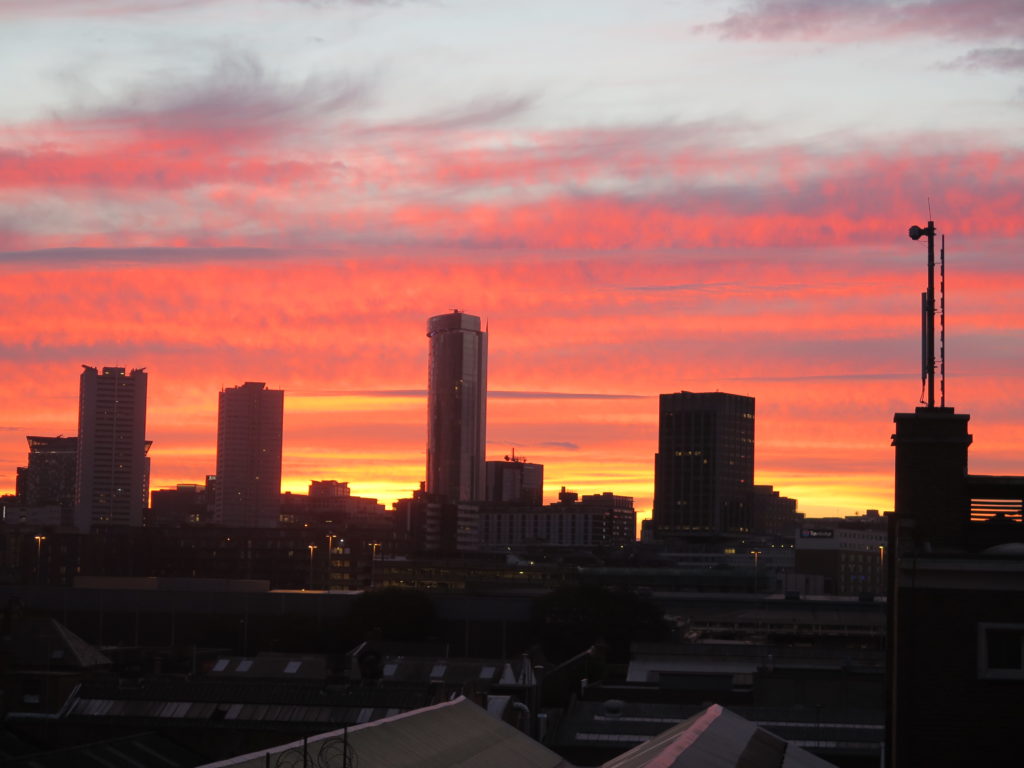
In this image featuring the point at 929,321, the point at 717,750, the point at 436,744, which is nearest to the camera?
the point at 929,321

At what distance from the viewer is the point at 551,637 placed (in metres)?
152

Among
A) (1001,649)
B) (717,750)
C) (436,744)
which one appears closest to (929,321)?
(1001,649)

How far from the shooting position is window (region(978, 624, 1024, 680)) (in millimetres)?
23422

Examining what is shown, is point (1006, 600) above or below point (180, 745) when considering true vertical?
above

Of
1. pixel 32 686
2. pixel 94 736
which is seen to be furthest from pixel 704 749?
pixel 32 686

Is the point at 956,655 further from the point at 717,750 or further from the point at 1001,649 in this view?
the point at 717,750

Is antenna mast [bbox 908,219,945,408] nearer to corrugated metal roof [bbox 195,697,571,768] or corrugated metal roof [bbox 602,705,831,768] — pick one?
corrugated metal roof [bbox 602,705,831,768]

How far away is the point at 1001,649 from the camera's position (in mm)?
23578

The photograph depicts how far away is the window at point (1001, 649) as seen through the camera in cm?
2342

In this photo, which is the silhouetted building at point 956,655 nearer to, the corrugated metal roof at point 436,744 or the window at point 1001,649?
the window at point 1001,649

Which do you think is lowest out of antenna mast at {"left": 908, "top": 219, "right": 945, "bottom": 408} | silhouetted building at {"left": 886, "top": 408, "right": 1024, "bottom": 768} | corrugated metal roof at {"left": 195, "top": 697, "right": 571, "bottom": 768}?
corrugated metal roof at {"left": 195, "top": 697, "right": 571, "bottom": 768}

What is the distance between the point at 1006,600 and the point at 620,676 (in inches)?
3459

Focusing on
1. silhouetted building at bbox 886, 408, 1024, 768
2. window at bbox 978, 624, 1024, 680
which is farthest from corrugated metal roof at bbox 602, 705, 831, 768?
window at bbox 978, 624, 1024, 680

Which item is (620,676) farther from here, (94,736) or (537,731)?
(94,736)
